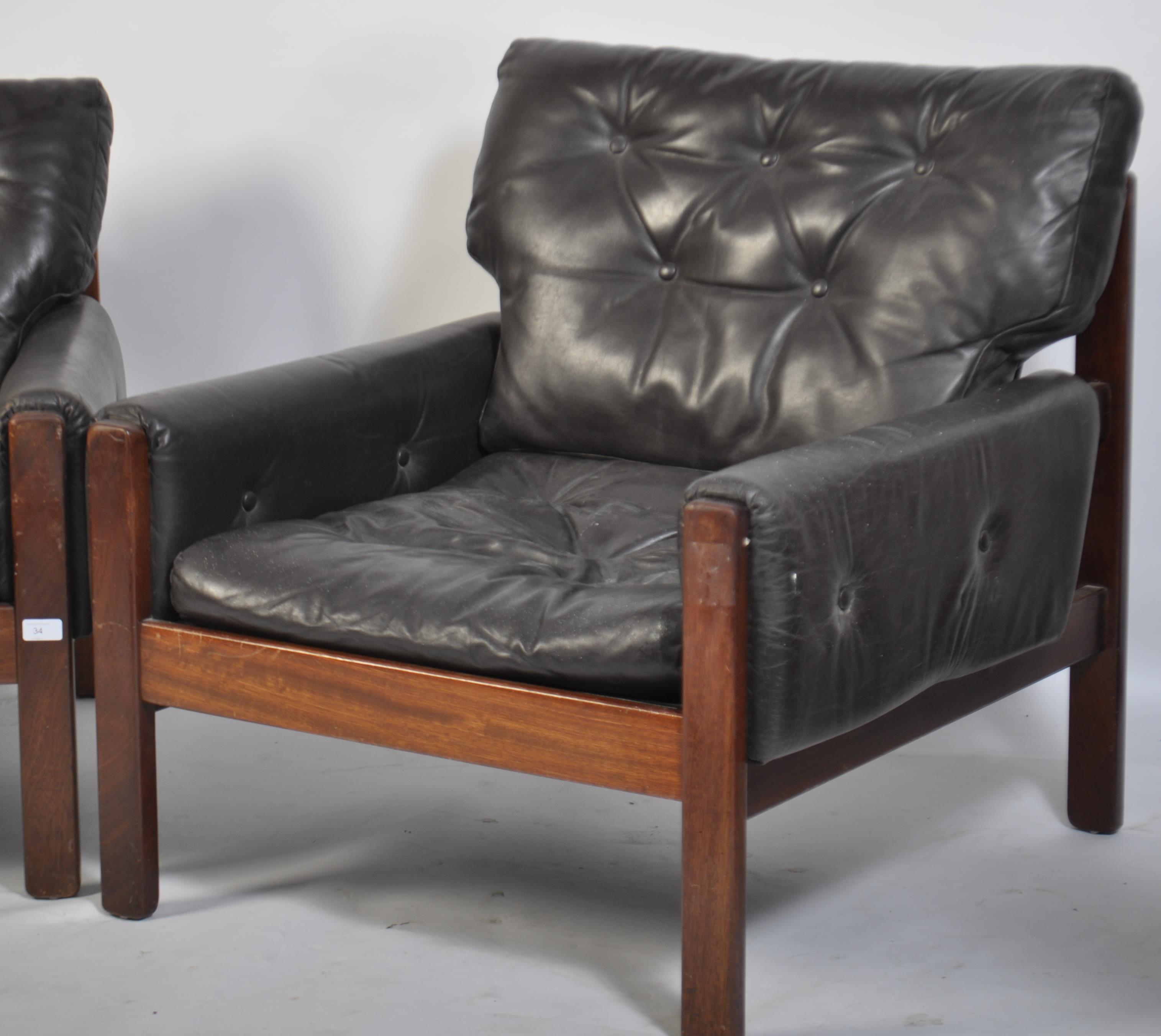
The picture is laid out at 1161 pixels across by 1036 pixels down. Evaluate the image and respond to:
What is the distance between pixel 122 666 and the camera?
1.70 meters

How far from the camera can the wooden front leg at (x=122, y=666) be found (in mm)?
1658

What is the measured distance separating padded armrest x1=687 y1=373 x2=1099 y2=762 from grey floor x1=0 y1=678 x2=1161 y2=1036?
30cm

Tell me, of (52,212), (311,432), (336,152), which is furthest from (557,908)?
(336,152)

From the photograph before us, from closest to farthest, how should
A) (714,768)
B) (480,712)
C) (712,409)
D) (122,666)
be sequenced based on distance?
1. (714,768)
2. (480,712)
3. (122,666)
4. (712,409)

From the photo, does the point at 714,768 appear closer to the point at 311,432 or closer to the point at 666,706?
the point at 666,706

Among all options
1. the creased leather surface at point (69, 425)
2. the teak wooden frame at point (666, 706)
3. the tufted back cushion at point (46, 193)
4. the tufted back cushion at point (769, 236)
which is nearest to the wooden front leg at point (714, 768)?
the teak wooden frame at point (666, 706)

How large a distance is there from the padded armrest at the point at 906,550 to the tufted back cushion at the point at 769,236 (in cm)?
14

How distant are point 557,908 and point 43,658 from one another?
59cm

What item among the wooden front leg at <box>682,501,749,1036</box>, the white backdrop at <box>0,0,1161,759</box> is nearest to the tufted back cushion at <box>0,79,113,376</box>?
the white backdrop at <box>0,0,1161,759</box>

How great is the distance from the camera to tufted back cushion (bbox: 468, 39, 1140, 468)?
177 cm

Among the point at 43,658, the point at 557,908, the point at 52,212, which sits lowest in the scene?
the point at 557,908

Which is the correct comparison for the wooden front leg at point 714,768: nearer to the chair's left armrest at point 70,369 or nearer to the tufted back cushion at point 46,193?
the chair's left armrest at point 70,369

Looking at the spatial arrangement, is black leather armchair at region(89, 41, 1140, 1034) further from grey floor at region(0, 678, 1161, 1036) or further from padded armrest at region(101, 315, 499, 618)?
grey floor at region(0, 678, 1161, 1036)

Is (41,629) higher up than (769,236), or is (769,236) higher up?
(769,236)
